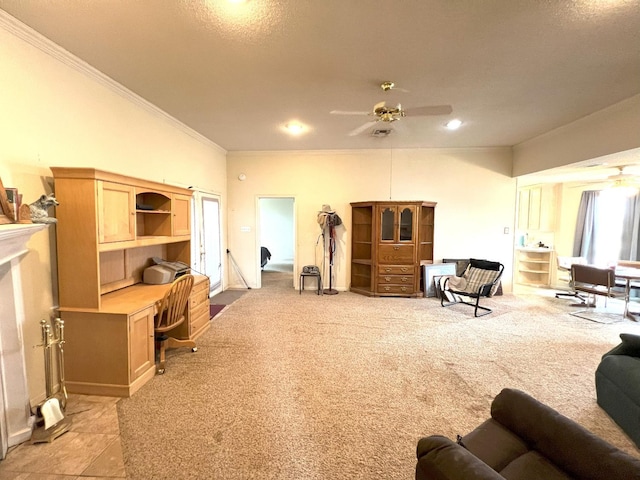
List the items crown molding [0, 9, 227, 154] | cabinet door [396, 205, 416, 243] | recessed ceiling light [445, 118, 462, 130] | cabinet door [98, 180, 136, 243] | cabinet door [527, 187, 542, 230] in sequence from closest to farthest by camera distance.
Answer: crown molding [0, 9, 227, 154]
cabinet door [98, 180, 136, 243]
recessed ceiling light [445, 118, 462, 130]
cabinet door [396, 205, 416, 243]
cabinet door [527, 187, 542, 230]

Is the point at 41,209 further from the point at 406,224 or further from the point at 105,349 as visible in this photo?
the point at 406,224

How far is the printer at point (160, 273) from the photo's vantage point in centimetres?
358

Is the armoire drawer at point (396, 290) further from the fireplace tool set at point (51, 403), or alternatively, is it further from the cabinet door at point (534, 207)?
the fireplace tool set at point (51, 403)

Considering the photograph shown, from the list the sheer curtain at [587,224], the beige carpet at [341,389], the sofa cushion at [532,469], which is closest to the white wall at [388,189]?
the beige carpet at [341,389]

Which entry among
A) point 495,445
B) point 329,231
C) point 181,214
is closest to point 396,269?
point 329,231

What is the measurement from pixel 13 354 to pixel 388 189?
579 cm

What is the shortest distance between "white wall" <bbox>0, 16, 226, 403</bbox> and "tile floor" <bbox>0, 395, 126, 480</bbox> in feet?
1.86

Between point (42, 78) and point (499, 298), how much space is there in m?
7.09

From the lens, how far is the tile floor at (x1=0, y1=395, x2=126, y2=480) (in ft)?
5.93

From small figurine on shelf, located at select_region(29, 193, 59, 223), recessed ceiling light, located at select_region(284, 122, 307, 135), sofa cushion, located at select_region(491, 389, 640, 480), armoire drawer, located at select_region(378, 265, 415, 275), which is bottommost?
sofa cushion, located at select_region(491, 389, 640, 480)

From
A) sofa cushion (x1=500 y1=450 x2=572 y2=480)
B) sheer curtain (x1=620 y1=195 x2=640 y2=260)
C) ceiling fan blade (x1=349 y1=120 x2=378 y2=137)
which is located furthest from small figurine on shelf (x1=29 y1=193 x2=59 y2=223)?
sheer curtain (x1=620 y1=195 x2=640 y2=260)

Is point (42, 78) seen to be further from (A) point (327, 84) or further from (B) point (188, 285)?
(A) point (327, 84)

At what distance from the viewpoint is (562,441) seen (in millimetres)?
1396

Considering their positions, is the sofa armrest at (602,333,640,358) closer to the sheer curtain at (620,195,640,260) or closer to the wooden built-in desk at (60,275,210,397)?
the wooden built-in desk at (60,275,210,397)
